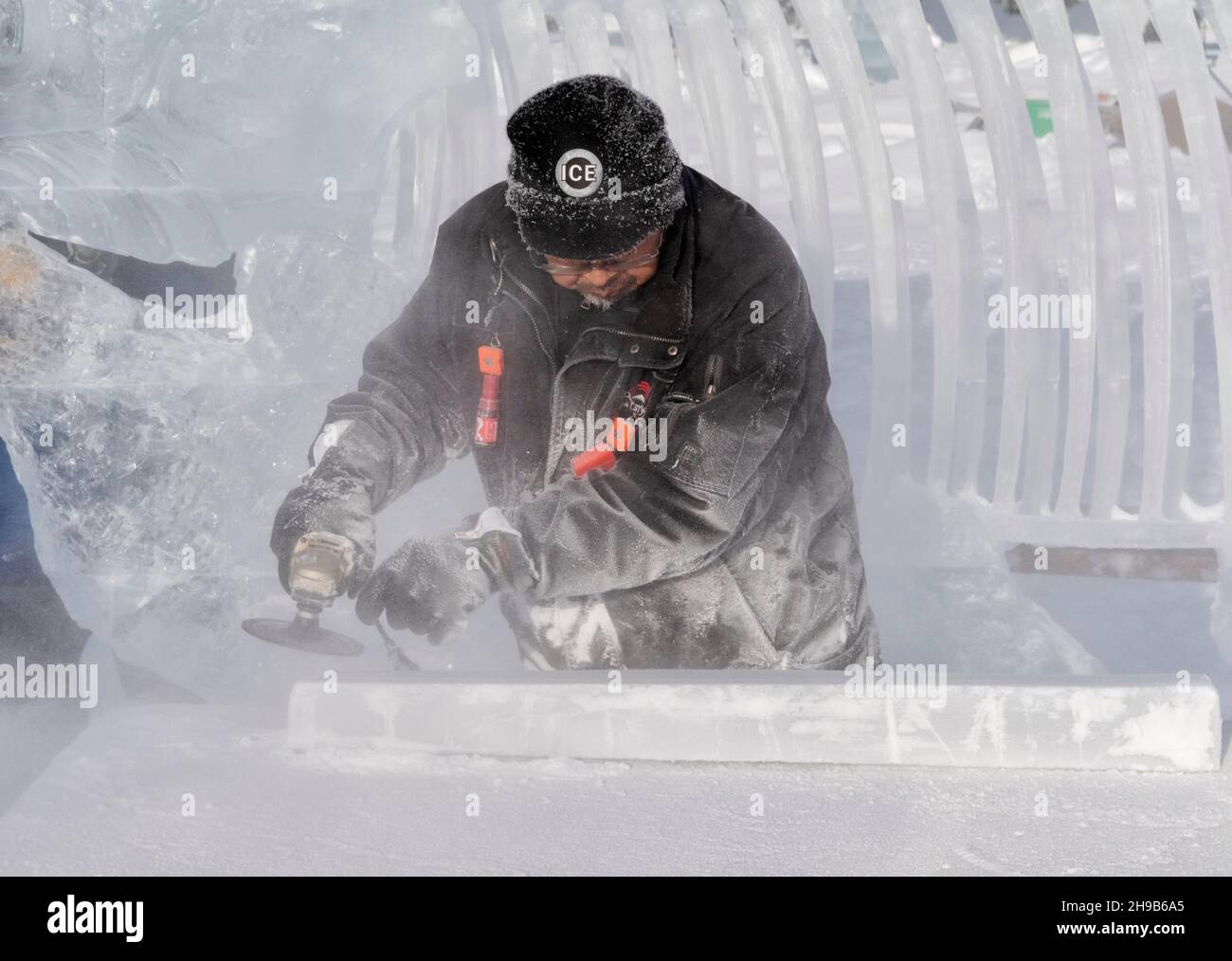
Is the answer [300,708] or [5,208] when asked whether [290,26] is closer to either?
[5,208]

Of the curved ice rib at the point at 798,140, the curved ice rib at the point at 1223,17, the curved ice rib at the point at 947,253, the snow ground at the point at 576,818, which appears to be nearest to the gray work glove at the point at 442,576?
the snow ground at the point at 576,818

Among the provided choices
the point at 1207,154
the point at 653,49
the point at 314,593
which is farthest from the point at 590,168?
the point at 1207,154

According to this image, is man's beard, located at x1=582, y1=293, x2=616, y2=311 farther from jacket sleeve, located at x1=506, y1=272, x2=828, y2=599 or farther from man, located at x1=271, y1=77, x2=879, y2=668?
jacket sleeve, located at x1=506, y1=272, x2=828, y2=599

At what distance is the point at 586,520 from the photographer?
8.77 feet

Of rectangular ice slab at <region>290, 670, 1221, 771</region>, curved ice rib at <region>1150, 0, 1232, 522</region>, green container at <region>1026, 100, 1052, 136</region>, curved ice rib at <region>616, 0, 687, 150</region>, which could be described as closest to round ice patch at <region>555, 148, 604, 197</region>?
rectangular ice slab at <region>290, 670, 1221, 771</region>

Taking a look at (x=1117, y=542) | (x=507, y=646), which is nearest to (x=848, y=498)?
(x=507, y=646)

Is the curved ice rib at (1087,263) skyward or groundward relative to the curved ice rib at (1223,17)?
groundward

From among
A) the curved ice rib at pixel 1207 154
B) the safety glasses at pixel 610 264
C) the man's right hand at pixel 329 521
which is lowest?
the man's right hand at pixel 329 521

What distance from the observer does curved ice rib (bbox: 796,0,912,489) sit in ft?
13.4

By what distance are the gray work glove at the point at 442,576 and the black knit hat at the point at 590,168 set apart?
0.52m

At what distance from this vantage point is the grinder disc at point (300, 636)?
251 centimetres

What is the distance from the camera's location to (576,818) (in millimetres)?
2297

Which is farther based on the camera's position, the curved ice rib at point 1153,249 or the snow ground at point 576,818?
the curved ice rib at point 1153,249

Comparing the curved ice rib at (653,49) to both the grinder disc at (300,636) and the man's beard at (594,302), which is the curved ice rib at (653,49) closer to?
the man's beard at (594,302)
